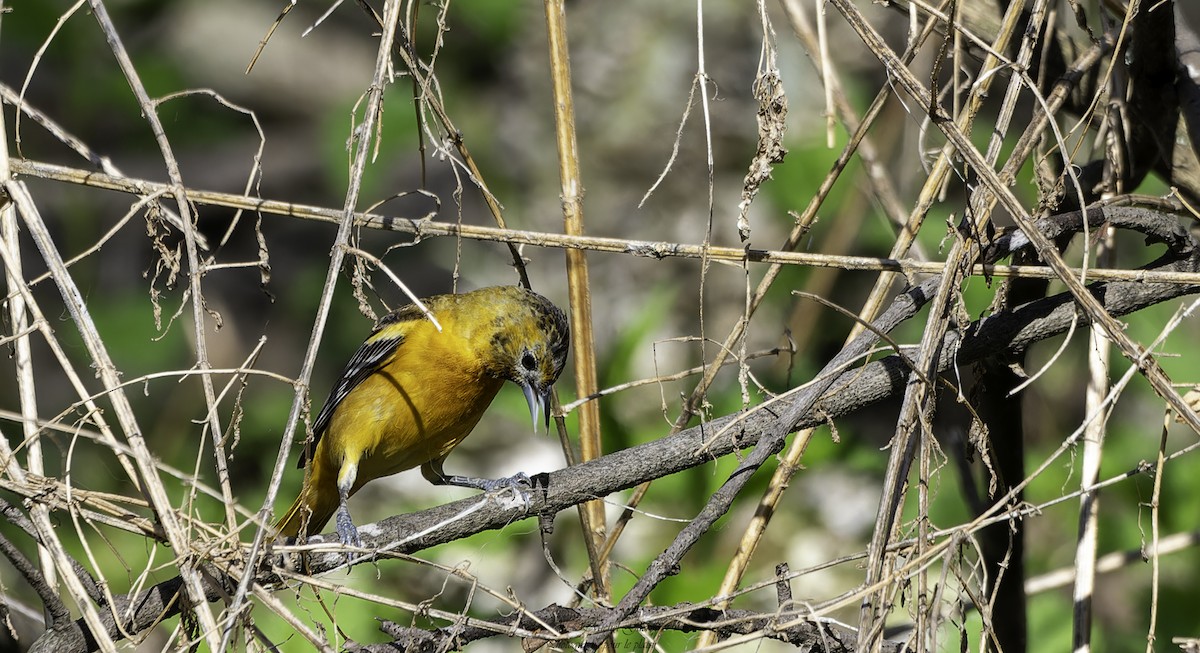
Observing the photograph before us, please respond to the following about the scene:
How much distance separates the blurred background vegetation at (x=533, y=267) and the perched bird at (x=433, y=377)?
14.3 inches

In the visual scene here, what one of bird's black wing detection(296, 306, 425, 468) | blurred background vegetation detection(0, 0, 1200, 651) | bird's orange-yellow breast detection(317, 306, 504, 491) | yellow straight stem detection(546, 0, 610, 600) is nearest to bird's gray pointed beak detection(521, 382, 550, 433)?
bird's orange-yellow breast detection(317, 306, 504, 491)

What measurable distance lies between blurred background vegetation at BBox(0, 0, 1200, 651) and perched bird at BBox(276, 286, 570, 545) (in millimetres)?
363

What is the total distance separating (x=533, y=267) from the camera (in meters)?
7.02

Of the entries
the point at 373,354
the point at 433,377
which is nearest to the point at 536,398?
the point at 433,377

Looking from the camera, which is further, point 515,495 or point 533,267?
point 533,267

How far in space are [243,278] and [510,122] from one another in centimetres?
248

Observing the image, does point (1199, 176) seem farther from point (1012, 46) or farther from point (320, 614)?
point (320, 614)

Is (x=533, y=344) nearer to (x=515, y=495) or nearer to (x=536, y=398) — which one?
(x=536, y=398)

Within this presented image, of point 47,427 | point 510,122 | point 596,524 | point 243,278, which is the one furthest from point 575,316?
point 243,278

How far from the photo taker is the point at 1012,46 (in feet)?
9.84

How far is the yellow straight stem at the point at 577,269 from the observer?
2.76 meters

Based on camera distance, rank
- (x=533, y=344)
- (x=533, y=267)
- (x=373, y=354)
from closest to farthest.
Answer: (x=533, y=344) < (x=373, y=354) < (x=533, y=267)

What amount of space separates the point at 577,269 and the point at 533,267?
413 centimetres

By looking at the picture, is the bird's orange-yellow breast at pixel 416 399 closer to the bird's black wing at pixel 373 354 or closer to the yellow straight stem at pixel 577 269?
the bird's black wing at pixel 373 354
